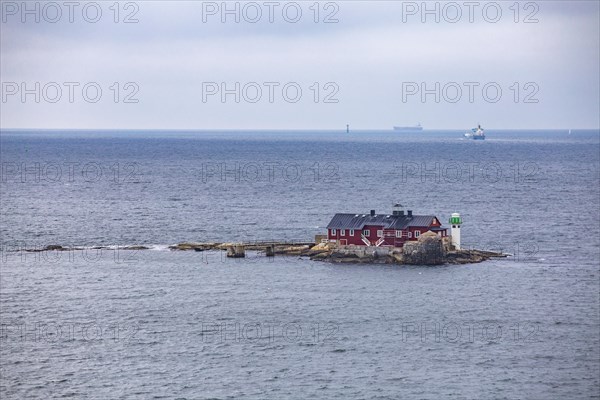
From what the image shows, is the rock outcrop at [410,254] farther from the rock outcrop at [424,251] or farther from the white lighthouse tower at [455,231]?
the white lighthouse tower at [455,231]

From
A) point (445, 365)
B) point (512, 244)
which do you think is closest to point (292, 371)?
point (445, 365)

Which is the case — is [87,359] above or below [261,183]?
below

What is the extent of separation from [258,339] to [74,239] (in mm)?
50010

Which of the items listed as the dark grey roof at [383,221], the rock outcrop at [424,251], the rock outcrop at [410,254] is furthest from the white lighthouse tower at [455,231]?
the rock outcrop at [424,251]

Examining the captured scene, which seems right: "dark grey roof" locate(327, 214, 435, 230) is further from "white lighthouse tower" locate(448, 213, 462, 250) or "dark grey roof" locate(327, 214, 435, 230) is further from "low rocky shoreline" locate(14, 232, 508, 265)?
"white lighthouse tower" locate(448, 213, 462, 250)

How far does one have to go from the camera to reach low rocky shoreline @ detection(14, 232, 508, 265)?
307 feet

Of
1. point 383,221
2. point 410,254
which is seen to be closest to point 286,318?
point 410,254

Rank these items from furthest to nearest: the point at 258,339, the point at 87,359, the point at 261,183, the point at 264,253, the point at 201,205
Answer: the point at 261,183
the point at 201,205
the point at 264,253
the point at 258,339
the point at 87,359

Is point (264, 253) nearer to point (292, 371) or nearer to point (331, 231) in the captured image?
point (331, 231)

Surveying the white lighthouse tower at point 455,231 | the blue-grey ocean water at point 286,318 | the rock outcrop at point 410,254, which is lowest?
the blue-grey ocean water at point 286,318

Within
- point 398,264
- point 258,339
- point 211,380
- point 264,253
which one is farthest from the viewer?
point 264,253

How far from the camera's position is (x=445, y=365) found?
62.6m

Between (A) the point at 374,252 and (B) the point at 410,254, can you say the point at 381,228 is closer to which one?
(A) the point at 374,252

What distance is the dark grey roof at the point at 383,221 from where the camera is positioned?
95812 millimetres
